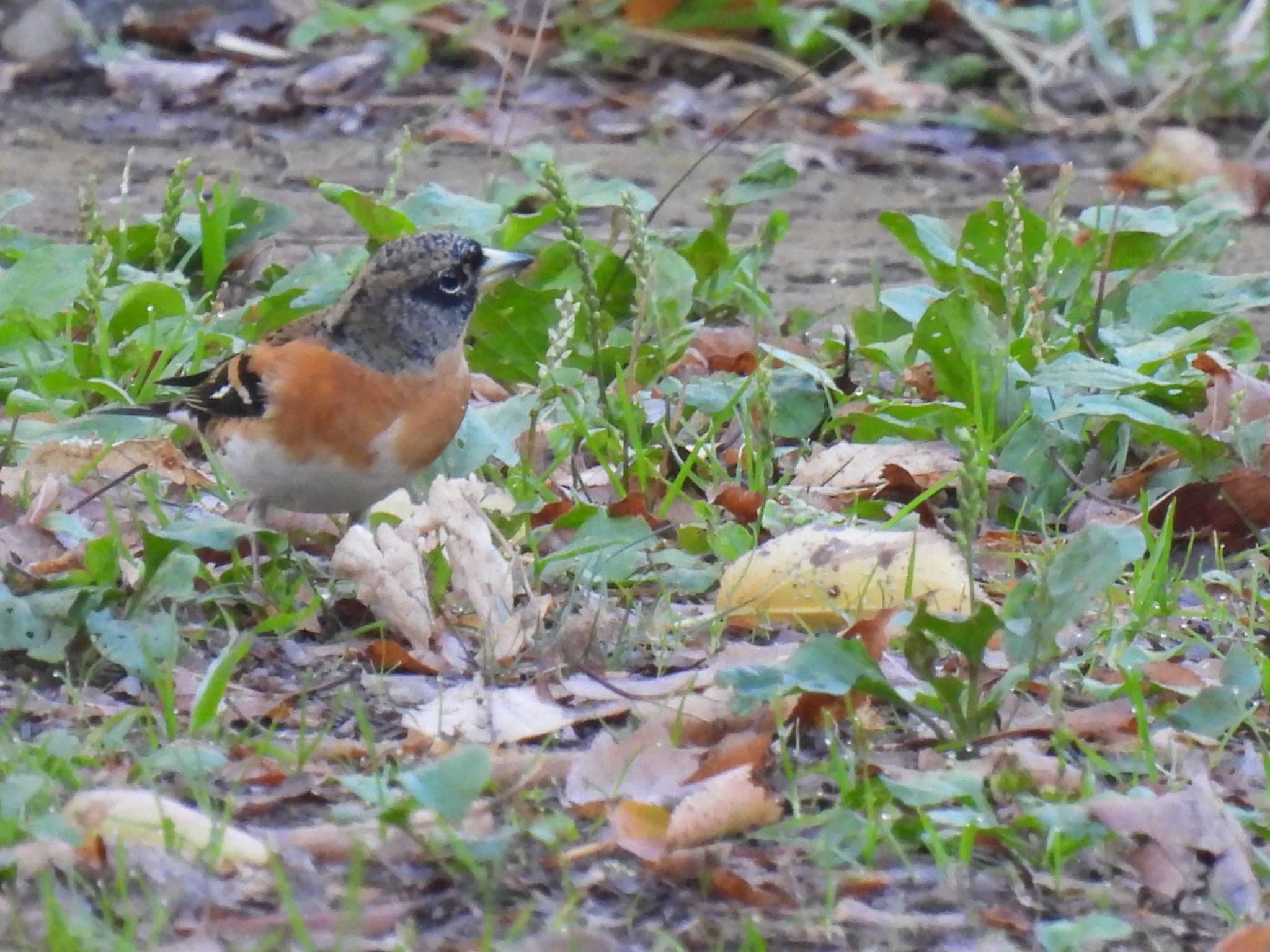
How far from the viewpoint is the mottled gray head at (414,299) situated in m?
4.23

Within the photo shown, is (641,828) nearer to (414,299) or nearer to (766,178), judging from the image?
(414,299)

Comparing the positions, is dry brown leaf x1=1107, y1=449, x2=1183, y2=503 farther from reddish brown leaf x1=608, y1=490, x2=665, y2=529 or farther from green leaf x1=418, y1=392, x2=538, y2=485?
green leaf x1=418, y1=392, x2=538, y2=485

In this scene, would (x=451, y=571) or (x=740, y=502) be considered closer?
(x=451, y=571)

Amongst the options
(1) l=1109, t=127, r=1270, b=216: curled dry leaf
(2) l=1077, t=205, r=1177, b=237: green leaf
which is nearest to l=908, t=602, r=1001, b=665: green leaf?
(2) l=1077, t=205, r=1177, b=237: green leaf

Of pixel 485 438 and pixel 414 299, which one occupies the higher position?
pixel 414 299

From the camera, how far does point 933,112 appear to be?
8.62 meters

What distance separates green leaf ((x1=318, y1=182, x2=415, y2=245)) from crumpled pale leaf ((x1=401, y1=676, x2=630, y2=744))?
6.34ft

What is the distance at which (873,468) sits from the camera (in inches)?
172

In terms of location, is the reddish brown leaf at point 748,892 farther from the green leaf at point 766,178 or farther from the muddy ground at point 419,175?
the muddy ground at point 419,175

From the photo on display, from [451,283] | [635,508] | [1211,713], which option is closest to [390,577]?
[635,508]

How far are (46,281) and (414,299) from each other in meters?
1.05

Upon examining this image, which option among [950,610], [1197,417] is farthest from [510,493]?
[1197,417]

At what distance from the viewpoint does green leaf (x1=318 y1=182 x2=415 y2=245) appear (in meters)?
4.95

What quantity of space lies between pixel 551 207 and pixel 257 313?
0.95 metres
